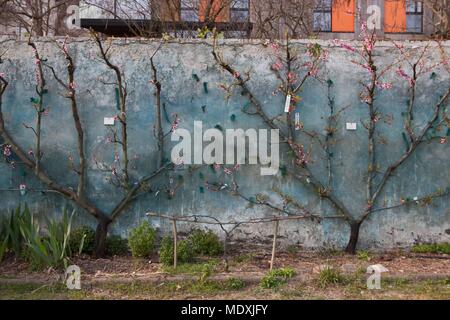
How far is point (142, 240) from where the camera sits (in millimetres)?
6086

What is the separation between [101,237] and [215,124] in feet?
6.33

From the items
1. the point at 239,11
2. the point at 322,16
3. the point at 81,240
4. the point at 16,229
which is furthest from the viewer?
the point at 322,16

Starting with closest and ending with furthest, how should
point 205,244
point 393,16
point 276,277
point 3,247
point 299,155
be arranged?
1. point 276,277
2. point 3,247
3. point 205,244
4. point 299,155
5. point 393,16

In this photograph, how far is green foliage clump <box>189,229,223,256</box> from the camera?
20.9 ft

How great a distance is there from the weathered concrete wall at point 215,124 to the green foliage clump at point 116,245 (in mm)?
137

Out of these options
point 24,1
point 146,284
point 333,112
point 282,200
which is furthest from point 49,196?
point 24,1

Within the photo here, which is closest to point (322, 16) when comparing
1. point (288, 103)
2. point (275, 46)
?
point (275, 46)

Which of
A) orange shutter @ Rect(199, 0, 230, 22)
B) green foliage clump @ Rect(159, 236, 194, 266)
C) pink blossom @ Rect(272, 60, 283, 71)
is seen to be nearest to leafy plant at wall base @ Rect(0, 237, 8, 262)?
green foliage clump @ Rect(159, 236, 194, 266)

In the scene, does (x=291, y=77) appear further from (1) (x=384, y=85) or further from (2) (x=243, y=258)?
(2) (x=243, y=258)

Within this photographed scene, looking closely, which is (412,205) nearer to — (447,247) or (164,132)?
(447,247)

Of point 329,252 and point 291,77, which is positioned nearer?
point 291,77

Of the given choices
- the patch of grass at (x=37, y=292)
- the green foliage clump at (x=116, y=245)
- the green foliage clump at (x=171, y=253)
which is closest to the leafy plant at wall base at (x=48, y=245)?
the patch of grass at (x=37, y=292)

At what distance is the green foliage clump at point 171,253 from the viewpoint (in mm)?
5902
